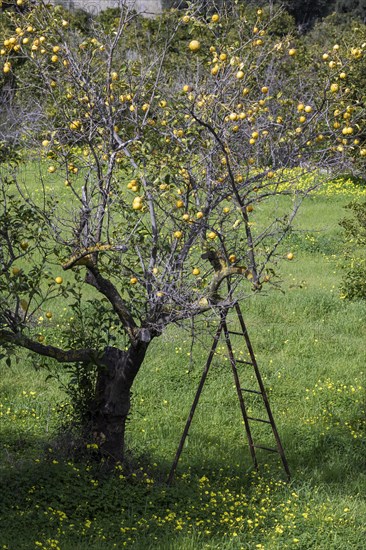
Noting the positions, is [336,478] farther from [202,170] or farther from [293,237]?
[293,237]

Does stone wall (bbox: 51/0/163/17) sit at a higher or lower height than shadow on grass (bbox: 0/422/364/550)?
higher

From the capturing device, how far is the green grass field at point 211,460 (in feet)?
20.8

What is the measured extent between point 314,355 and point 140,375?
8.33 ft

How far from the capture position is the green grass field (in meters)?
6.34

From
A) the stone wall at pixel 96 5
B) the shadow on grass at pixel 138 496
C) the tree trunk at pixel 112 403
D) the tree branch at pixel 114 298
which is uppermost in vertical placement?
the stone wall at pixel 96 5

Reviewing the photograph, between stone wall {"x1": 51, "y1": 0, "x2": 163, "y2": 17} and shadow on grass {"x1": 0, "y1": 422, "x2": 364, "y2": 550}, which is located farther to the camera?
stone wall {"x1": 51, "y1": 0, "x2": 163, "y2": 17}

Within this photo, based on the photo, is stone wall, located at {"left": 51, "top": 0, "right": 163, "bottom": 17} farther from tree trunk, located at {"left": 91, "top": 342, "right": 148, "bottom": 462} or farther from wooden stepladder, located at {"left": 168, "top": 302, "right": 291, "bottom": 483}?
tree trunk, located at {"left": 91, "top": 342, "right": 148, "bottom": 462}

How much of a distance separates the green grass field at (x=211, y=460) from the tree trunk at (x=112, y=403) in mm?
229

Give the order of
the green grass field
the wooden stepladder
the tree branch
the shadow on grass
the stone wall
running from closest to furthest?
the shadow on grass
the green grass field
the stone wall
the tree branch
the wooden stepladder

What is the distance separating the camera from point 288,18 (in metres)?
36.5

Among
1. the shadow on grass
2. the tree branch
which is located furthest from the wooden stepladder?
the tree branch

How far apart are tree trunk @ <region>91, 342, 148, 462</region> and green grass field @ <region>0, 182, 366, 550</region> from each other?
0.75 feet

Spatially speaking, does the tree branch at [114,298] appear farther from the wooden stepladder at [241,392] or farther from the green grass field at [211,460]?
the wooden stepladder at [241,392]

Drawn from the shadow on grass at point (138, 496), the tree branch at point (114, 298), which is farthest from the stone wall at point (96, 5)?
the shadow on grass at point (138, 496)
